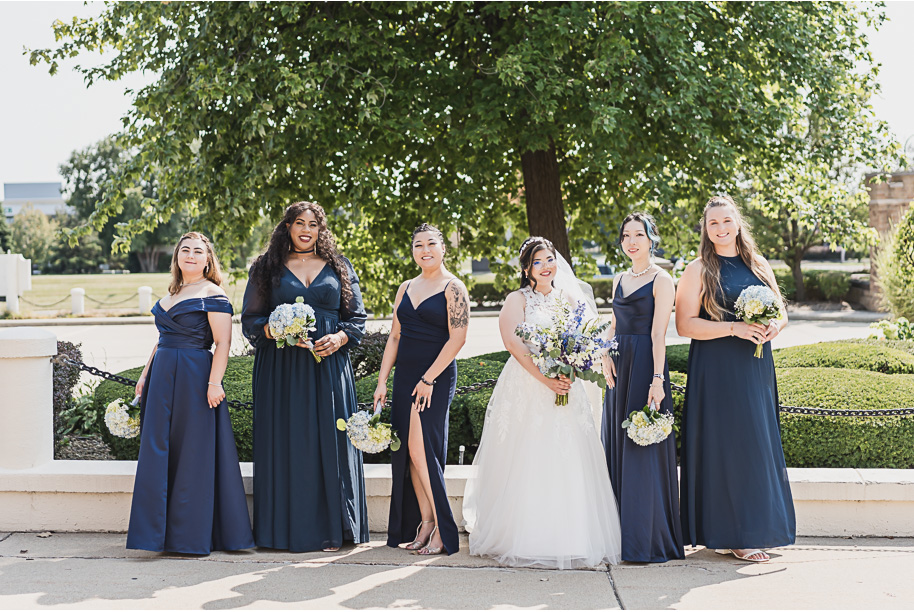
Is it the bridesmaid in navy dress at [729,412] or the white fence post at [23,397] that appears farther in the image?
the white fence post at [23,397]

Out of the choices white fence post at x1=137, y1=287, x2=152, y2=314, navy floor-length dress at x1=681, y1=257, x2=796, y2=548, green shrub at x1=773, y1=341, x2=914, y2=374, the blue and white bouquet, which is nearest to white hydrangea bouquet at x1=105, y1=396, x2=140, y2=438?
the blue and white bouquet

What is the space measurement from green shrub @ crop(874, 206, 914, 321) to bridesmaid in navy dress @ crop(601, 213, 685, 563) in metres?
10.1

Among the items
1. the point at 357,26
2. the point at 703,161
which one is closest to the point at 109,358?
the point at 357,26

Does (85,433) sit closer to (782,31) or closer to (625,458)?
(625,458)

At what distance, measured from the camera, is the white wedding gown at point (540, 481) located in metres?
4.81

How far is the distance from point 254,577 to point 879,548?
3841 mm

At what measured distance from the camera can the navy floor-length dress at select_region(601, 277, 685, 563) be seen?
15.9 ft

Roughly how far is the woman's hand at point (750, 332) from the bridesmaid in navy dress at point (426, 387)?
5.39ft

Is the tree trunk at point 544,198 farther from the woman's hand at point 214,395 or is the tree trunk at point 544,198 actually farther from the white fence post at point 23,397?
the white fence post at point 23,397

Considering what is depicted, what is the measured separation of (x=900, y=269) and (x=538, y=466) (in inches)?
428

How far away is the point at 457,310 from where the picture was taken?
5059 mm

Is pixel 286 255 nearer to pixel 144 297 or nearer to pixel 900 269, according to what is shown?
pixel 900 269

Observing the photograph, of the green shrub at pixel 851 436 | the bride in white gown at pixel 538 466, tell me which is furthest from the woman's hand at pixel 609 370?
the green shrub at pixel 851 436

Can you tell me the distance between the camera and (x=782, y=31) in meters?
9.30
